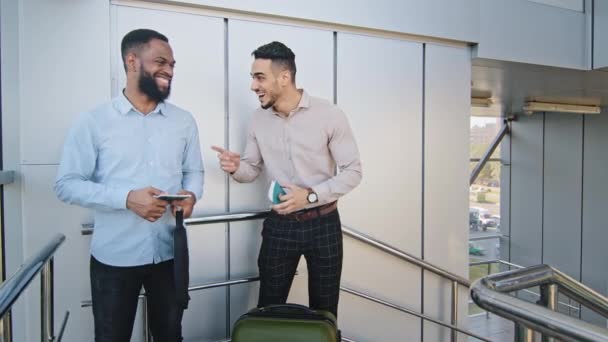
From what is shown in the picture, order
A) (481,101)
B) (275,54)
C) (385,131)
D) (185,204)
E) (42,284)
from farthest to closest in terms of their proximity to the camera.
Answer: (481,101) → (385,131) → (275,54) → (185,204) → (42,284)

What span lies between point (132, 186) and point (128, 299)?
46 centimetres

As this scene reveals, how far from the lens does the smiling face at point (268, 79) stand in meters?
2.12

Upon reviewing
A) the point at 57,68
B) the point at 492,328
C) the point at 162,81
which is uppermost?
the point at 57,68

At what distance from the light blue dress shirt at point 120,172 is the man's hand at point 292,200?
486 millimetres

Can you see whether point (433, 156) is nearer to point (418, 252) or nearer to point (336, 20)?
point (418, 252)

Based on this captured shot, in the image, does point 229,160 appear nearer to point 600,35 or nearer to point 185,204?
point 185,204

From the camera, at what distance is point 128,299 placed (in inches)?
69.2

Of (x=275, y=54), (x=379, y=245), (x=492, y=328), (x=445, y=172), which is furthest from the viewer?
(x=492, y=328)

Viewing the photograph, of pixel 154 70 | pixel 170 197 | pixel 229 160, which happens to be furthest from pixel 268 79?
pixel 170 197

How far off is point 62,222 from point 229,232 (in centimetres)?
92

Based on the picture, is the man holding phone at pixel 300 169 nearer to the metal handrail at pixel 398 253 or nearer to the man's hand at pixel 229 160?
the man's hand at pixel 229 160

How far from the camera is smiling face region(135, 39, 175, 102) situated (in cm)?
180

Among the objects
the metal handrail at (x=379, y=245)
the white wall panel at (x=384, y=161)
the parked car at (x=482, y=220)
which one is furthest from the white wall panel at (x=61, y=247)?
the parked car at (x=482, y=220)

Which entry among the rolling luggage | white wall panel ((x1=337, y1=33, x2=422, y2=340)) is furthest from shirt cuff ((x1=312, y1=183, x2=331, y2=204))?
white wall panel ((x1=337, y1=33, x2=422, y2=340))
